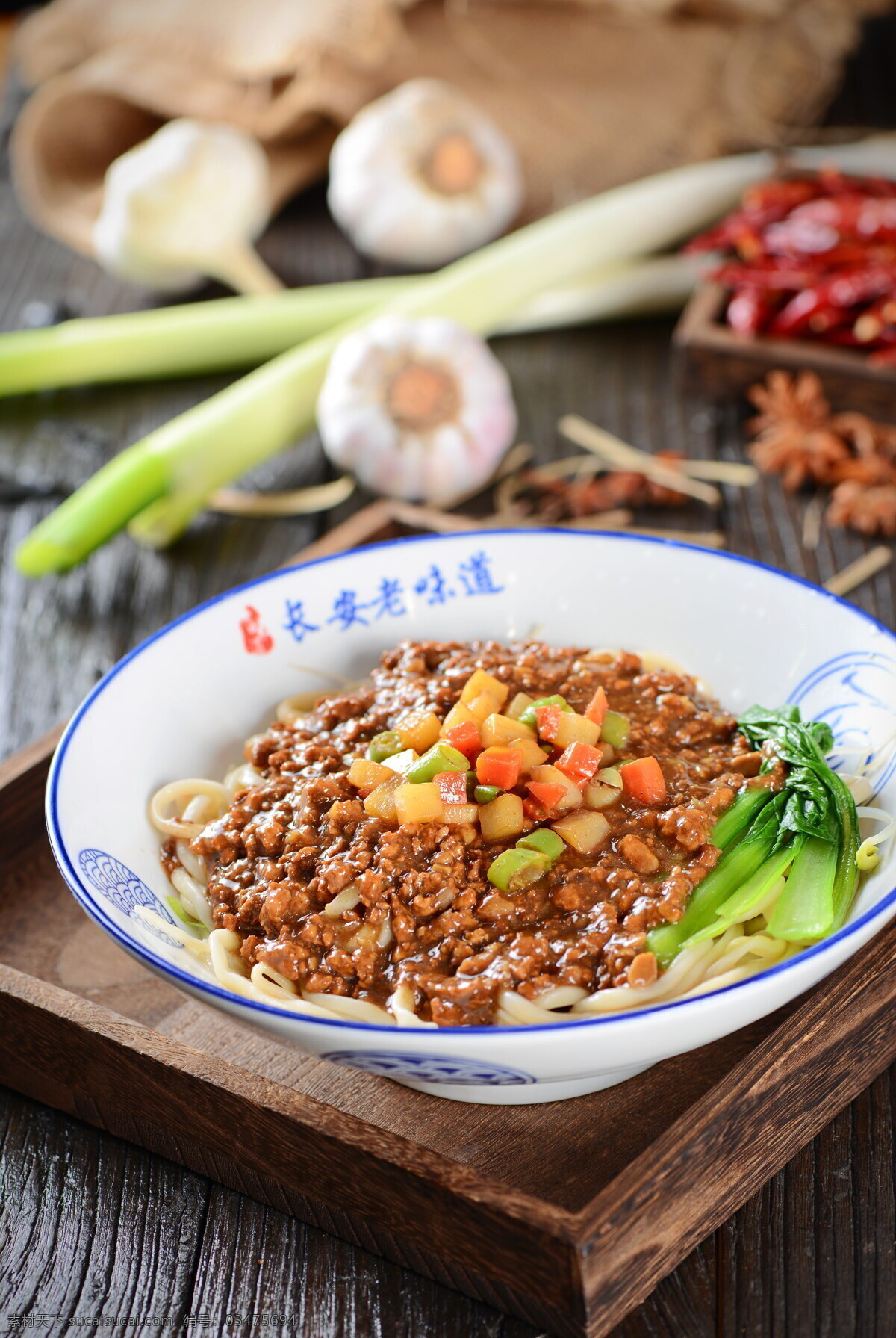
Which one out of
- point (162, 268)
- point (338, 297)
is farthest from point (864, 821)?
point (162, 268)

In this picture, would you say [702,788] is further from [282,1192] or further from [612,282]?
[612,282]

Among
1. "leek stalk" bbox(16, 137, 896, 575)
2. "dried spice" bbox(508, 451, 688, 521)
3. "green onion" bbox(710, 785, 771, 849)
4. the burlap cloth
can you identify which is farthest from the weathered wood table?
the burlap cloth

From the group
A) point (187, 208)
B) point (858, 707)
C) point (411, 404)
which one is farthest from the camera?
point (187, 208)

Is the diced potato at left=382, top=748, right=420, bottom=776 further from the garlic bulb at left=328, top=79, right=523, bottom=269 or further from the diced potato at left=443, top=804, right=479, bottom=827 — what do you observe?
the garlic bulb at left=328, top=79, right=523, bottom=269

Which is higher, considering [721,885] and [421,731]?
[421,731]

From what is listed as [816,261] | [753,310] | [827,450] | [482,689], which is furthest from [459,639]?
[816,261]

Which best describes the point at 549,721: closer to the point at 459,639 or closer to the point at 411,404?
the point at 459,639
